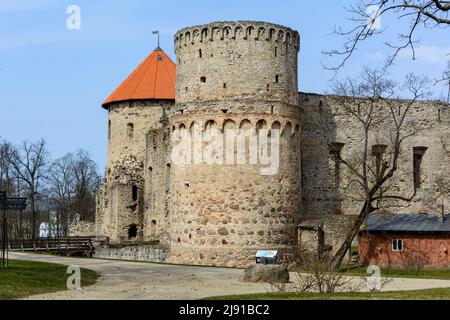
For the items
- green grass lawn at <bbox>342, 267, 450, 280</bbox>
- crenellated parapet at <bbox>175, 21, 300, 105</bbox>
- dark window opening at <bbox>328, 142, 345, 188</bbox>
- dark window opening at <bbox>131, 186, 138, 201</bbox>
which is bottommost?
green grass lawn at <bbox>342, 267, 450, 280</bbox>

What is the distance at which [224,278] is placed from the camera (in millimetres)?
22516

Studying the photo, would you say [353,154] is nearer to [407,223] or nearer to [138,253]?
[407,223]

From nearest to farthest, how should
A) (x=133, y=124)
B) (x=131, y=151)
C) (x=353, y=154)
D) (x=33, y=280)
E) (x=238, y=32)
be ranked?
(x=33, y=280), (x=238, y=32), (x=353, y=154), (x=131, y=151), (x=133, y=124)

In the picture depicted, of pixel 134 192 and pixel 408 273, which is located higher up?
pixel 134 192

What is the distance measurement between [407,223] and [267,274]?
12.4 meters

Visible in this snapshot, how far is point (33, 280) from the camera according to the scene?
19.8 m

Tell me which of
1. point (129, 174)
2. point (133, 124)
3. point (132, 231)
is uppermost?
point (133, 124)

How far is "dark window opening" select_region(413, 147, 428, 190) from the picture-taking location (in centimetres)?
3875

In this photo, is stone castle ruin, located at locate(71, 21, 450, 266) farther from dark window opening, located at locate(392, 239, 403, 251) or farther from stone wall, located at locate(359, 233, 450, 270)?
dark window opening, located at locate(392, 239, 403, 251)

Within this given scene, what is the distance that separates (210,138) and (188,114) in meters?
1.59

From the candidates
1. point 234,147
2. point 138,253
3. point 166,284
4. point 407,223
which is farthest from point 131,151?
point 166,284

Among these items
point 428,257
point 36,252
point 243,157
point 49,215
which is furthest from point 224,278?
point 49,215

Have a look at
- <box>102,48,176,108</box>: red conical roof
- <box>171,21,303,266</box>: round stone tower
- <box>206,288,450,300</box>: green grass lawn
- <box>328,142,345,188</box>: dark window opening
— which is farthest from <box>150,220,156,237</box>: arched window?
<box>206,288,450,300</box>: green grass lawn
